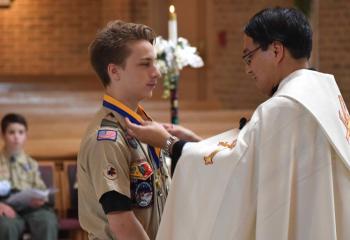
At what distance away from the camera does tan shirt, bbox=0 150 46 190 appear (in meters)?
5.21

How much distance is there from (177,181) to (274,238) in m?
0.33

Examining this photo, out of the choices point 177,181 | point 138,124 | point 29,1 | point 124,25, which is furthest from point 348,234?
point 29,1

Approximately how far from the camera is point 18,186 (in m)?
5.20

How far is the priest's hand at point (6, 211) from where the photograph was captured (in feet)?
16.3

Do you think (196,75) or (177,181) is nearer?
(177,181)

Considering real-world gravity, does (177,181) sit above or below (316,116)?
below

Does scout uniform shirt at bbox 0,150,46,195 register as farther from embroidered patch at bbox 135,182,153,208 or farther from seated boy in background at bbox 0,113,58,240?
embroidered patch at bbox 135,182,153,208

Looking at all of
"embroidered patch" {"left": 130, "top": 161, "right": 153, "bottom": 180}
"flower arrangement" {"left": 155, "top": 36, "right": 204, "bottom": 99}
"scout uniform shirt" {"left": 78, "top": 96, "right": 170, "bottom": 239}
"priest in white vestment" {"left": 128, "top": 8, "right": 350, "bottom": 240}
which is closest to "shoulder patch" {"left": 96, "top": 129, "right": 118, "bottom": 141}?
"scout uniform shirt" {"left": 78, "top": 96, "right": 170, "bottom": 239}

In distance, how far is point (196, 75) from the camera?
9852mm

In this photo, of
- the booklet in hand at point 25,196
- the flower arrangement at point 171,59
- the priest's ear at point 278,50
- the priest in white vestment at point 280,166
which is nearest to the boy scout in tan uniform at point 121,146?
the priest in white vestment at point 280,166

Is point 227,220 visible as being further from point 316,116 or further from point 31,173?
point 31,173

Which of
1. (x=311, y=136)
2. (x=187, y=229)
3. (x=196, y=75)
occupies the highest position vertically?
(x=311, y=136)

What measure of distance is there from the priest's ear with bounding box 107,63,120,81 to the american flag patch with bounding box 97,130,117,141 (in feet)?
0.61

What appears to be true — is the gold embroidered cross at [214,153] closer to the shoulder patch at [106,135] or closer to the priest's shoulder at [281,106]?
the priest's shoulder at [281,106]
